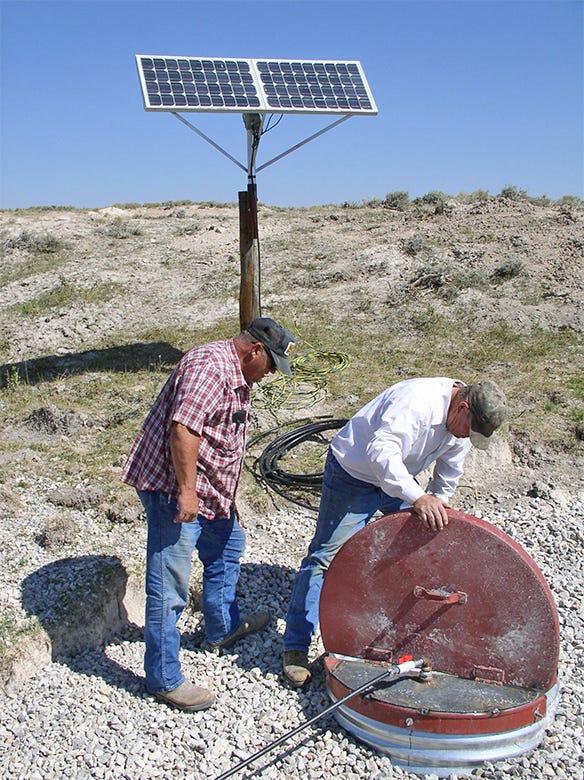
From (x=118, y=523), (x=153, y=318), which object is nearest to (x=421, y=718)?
(x=118, y=523)

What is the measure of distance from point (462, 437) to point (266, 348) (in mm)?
1097

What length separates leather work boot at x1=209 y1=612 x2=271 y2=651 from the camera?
15.3 feet

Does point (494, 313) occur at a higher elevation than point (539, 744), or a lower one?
higher

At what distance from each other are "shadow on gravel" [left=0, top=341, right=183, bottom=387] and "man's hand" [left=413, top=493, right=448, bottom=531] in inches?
287

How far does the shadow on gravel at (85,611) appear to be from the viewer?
458cm

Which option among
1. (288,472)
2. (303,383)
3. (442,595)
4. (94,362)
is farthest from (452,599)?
(94,362)

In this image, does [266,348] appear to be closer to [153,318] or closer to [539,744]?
[539,744]

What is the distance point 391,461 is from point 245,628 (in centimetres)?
173

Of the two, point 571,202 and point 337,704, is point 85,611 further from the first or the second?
point 571,202

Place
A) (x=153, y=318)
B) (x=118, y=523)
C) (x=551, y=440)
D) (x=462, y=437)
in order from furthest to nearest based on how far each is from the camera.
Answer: (x=153, y=318) → (x=551, y=440) → (x=118, y=523) → (x=462, y=437)

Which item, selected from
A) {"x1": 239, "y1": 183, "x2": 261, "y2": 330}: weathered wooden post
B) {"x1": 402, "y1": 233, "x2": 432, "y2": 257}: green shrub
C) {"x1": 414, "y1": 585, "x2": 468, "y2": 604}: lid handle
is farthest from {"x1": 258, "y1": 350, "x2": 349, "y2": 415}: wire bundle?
{"x1": 402, "y1": 233, "x2": 432, "y2": 257}: green shrub

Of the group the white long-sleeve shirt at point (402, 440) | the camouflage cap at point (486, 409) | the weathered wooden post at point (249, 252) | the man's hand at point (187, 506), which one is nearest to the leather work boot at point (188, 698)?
the man's hand at point (187, 506)

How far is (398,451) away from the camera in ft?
12.2

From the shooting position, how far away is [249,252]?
395 inches
